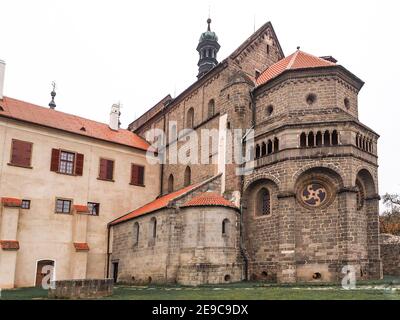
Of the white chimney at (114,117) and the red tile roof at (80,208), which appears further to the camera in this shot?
the white chimney at (114,117)

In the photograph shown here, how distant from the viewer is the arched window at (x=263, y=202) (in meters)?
26.3

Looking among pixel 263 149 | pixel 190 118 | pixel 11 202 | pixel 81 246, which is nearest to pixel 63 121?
pixel 11 202

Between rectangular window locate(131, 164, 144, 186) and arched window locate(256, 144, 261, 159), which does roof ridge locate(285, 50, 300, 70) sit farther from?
rectangular window locate(131, 164, 144, 186)

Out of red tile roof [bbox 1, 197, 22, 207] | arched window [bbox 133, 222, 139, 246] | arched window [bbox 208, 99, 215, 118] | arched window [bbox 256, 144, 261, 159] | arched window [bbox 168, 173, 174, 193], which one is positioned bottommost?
arched window [bbox 133, 222, 139, 246]

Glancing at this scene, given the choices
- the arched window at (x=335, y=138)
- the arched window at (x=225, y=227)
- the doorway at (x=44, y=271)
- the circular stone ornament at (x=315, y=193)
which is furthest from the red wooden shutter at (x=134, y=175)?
the arched window at (x=335, y=138)

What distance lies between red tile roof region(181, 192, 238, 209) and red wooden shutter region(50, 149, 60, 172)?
1080 cm

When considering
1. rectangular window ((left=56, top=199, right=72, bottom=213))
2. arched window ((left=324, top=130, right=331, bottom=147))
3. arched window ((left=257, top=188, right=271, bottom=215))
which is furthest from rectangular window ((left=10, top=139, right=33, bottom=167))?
arched window ((left=324, top=130, right=331, bottom=147))

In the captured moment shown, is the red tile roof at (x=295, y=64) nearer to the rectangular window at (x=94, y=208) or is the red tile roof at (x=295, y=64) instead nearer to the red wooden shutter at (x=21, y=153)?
the rectangular window at (x=94, y=208)

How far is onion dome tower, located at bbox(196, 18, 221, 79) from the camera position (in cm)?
4457

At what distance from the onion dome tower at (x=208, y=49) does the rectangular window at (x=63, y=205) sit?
20854 millimetres

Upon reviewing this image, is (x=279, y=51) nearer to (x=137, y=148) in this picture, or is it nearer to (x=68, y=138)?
(x=137, y=148)

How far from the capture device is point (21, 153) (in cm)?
2917

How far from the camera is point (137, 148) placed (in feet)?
118
